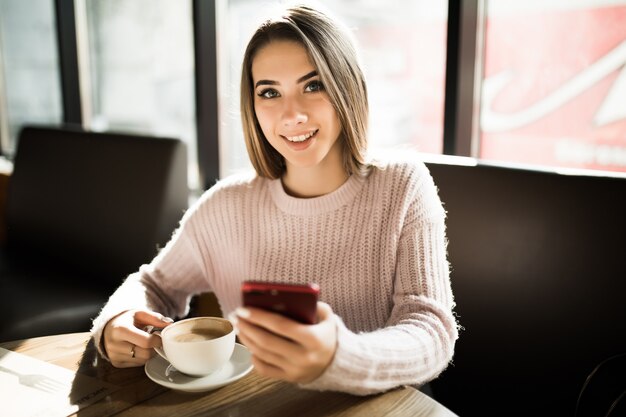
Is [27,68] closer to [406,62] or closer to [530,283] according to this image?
[406,62]

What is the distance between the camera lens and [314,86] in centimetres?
130

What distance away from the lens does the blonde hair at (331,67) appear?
1.27m

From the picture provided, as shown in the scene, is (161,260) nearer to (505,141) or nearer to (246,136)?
(246,136)

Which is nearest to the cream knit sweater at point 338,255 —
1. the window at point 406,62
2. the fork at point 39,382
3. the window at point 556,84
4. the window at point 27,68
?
the fork at point 39,382

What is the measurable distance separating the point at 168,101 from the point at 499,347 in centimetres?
225

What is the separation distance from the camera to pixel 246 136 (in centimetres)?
149

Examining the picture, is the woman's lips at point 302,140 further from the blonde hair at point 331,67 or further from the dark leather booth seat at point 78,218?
the dark leather booth seat at point 78,218

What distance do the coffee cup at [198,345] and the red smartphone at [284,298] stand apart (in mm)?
185

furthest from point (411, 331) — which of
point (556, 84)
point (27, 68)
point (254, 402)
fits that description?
point (27, 68)

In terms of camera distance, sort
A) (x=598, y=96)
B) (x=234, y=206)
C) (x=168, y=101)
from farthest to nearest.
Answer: (x=168, y=101) < (x=598, y=96) < (x=234, y=206)

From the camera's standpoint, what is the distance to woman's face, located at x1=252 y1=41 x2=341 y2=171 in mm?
1272

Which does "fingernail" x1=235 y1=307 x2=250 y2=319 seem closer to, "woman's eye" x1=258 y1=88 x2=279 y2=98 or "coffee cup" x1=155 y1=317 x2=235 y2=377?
"coffee cup" x1=155 y1=317 x2=235 y2=377

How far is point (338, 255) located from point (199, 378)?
0.50 meters

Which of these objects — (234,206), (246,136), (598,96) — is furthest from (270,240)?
(598,96)
